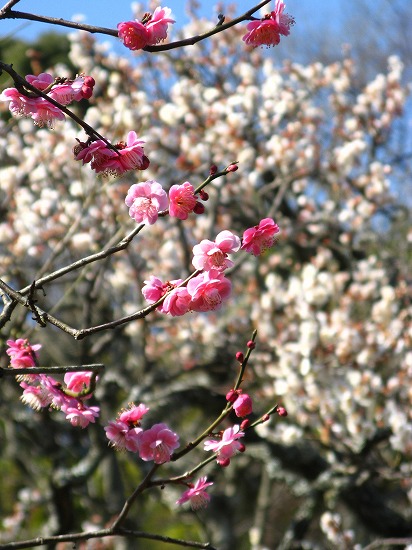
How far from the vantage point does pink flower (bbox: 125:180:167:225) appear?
1.77 meters

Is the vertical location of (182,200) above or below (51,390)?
above

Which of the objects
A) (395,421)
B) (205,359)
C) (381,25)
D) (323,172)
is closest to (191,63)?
(323,172)

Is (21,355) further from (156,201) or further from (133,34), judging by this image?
(133,34)

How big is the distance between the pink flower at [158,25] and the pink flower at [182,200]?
0.35m

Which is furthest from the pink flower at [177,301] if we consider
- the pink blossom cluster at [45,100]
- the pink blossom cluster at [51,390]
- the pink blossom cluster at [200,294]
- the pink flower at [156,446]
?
the pink blossom cluster at [45,100]

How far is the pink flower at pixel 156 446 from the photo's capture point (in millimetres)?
1952

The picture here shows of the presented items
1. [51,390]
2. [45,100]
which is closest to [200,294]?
[51,390]

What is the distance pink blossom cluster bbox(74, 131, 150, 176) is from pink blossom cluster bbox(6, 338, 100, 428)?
1.56ft

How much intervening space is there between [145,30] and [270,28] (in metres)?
0.32

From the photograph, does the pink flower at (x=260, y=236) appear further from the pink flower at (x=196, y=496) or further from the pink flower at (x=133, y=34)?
the pink flower at (x=196, y=496)

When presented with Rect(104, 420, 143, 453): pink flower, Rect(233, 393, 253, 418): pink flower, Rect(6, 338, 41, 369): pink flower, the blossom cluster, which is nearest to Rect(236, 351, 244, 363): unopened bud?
Rect(233, 393, 253, 418): pink flower

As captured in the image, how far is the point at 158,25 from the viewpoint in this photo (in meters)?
1.81

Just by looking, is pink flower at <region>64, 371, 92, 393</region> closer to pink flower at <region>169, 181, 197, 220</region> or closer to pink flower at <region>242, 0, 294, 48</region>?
pink flower at <region>169, 181, 197, 220</region>

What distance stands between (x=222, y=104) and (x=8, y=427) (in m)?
3.49
